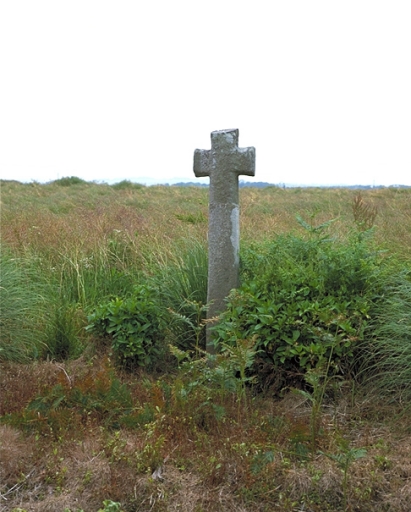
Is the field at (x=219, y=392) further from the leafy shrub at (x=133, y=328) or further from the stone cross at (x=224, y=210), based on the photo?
the stone cross at (x=224, y=210)

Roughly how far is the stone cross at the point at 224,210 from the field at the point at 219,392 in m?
0.23

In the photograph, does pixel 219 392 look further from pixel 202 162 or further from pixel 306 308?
pixel 202 162

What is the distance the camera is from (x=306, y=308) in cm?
432

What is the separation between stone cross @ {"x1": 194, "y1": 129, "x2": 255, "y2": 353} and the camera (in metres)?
5.05

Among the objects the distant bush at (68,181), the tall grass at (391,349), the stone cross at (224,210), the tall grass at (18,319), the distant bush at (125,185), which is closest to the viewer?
the tall grass at (391,349)

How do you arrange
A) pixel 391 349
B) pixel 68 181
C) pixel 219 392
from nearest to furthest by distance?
pixel 219 392 < pixel 391 349 < pixel 68 181

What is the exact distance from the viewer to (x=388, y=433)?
3832 millimetres

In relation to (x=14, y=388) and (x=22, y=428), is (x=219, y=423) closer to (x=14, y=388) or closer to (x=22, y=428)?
(x=22, y=428)

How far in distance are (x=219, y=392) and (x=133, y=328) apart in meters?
1.14

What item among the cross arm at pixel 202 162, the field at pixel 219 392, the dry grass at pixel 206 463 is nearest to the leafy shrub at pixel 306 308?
the field at pixel 219 392

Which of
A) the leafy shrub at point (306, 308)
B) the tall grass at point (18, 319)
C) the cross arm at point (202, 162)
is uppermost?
the cross arm at point (202, 162)

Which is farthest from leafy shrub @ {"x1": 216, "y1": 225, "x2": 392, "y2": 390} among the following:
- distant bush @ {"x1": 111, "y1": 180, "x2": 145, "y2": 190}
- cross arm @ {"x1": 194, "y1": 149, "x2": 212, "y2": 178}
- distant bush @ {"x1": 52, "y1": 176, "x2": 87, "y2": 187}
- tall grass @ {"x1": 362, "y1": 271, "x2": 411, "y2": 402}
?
distant bush @ {"x1": 52, "y1": 176, "x2": 87, "y2": 187}

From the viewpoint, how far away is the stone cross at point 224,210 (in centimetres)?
505

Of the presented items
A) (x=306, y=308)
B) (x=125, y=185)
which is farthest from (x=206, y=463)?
(x=125, y=185)
